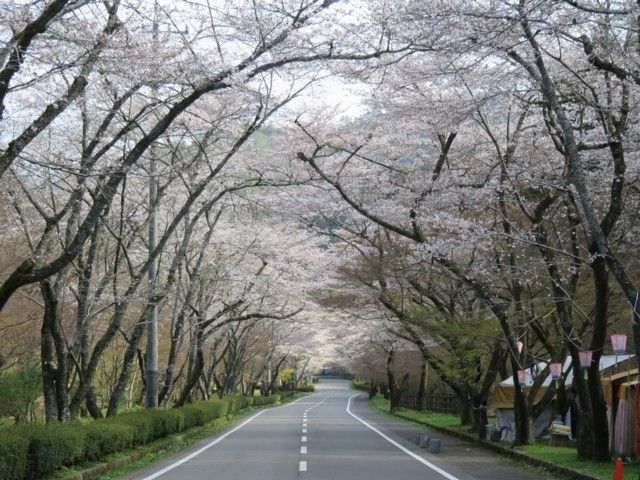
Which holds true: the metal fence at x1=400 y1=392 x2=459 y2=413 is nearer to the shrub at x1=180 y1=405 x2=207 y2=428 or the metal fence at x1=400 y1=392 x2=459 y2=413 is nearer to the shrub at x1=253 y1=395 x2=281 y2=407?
the shrub at x1=253 y1=395 x2=281 y2=407

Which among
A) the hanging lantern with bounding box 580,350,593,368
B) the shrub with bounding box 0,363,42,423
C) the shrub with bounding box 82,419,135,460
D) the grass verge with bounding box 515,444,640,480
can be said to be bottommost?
the grass verge with bounding box 515,444,640,480

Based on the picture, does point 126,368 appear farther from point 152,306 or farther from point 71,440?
point 71,440

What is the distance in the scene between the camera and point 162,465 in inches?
552

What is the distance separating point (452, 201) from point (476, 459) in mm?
5516

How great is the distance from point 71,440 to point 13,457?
2238 mm

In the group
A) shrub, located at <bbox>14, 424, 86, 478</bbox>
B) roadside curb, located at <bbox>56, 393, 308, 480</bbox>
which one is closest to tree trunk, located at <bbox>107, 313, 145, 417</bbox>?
roadside curb, located at <bbox>56, 393, 308, 480</bbox>

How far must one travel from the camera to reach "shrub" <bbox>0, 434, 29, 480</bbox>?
8516 mm

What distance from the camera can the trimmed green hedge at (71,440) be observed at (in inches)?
354

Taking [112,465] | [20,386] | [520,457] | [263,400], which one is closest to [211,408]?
[20,386]

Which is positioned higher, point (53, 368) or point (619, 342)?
point (619, 342)

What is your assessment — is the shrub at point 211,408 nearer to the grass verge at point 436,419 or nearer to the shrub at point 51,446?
the grass verge at point 436,419

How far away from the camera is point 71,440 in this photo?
11031 millimetres

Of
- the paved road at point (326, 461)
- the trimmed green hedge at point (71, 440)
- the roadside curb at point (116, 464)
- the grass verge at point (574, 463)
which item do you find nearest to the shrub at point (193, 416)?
the paved road at point (326, 461)

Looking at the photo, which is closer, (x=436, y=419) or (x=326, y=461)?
(x=326, y=461)
